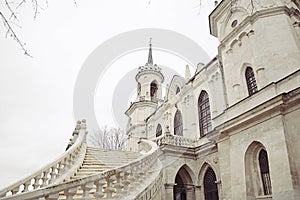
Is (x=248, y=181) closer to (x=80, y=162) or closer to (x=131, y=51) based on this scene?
(x=80, y=162)

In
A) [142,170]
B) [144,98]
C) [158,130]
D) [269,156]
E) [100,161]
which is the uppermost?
[144,98]

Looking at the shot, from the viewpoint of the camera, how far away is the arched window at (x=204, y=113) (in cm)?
1672

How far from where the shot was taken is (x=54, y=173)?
8141 mm

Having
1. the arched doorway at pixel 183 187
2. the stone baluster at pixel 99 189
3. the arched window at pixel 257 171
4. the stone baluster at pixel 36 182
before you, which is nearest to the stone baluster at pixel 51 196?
the stone baluster at pixel 99 189

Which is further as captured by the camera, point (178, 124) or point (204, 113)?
point (178, 124)

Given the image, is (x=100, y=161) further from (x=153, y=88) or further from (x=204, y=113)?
(x=153, y=88)

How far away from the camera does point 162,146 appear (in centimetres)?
1440

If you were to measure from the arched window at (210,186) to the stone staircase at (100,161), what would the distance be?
4838 mm

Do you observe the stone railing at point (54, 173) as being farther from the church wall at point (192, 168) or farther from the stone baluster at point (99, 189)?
the church wall at point (192, 168)

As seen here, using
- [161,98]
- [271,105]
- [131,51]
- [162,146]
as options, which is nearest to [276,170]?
[271,105]

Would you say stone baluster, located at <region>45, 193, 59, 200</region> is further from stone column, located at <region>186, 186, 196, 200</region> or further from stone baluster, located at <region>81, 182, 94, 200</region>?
stone column, located at <region>186, 186, 196, 200</region>

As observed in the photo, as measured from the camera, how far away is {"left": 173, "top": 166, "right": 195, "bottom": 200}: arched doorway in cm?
1524

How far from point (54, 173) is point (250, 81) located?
9863 mm

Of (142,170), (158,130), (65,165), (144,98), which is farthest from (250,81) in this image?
(144,98)
